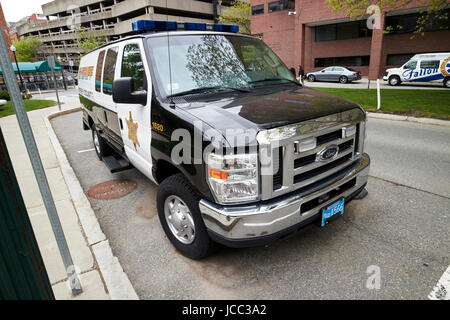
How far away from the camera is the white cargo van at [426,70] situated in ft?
59.6

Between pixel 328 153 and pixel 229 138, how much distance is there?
40.3 inches

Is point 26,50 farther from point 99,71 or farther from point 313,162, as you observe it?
point 313,162

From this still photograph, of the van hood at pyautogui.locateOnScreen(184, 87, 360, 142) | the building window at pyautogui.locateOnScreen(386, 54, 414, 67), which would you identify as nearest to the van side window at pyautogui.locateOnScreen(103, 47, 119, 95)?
the van hood at pyautogui.locateOnScreen(184, 87, 360, 142)

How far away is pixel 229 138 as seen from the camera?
227 cm

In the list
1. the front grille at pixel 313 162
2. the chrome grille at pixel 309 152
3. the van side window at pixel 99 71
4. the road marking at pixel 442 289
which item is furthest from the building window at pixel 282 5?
the road marking at pixel 442 289

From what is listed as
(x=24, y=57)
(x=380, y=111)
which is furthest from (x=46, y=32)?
(x=380, y=111)

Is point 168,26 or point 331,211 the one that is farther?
point 168,26

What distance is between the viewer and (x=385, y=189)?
4398 millimetres

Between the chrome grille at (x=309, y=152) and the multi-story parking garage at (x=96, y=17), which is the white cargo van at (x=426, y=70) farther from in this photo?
the multi-story parking garage at (x=96, y=17)

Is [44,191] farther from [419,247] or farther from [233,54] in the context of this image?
[419,247]

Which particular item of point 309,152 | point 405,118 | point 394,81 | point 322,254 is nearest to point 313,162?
point 309,152

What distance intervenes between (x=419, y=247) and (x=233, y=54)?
9.71 ft

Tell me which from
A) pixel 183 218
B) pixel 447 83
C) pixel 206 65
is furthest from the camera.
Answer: pixel 447 83

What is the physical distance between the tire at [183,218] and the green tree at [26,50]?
73.5m
